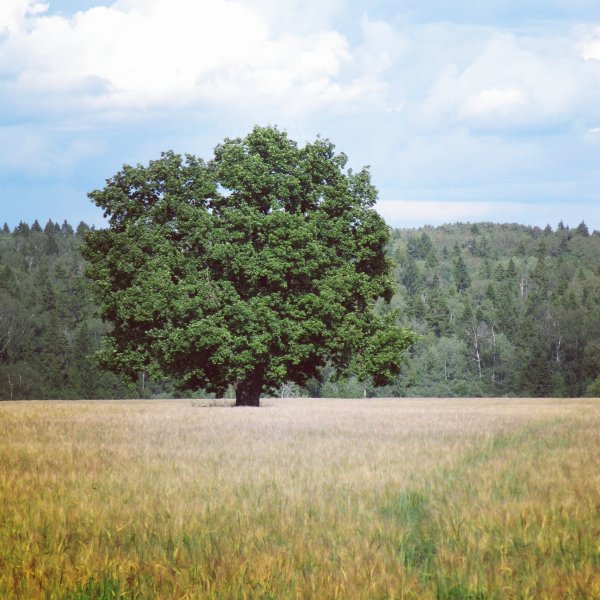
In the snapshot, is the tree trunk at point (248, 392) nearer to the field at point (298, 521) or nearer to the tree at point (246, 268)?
the tree at point (246, 268)

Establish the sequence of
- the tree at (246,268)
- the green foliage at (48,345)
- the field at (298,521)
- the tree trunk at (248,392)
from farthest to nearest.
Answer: the green foliage at (48,345) → the tree trunk at (248,392) → the tree at (246,268) → the field at (298,521)

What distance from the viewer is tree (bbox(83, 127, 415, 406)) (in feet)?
105

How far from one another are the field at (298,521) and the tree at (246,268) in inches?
679

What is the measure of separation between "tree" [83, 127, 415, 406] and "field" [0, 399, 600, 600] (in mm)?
17259

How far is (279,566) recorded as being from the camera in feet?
19.4

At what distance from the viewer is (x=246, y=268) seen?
31.8 m

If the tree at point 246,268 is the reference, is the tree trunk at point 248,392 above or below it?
below

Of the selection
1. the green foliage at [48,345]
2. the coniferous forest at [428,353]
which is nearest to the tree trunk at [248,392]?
the coniferous forest at [428,353]

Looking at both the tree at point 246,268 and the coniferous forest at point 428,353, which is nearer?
the tree at point 246,268

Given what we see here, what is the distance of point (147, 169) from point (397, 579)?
3261 centimetres

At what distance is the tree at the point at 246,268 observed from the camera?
31891 millimetres

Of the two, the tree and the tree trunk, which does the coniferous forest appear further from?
the tree

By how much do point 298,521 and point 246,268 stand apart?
961 inches

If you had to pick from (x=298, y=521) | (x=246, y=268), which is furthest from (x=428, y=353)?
(x=298, y=521)
